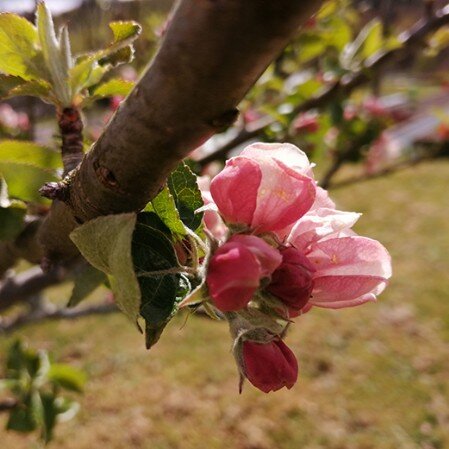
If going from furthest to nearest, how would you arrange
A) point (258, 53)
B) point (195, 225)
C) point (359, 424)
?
1. point (359, 424)
2. point (195, 225)
3. point (258, 53)

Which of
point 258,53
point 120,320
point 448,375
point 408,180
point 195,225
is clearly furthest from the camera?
point 408,180

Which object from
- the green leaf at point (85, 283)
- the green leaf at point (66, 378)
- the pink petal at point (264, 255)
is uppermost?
the pink petal at point (264, 255)

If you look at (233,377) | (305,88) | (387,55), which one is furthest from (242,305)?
(233,377)

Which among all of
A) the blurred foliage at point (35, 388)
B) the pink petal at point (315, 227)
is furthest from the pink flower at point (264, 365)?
the blurred foliage at point (35, 388)

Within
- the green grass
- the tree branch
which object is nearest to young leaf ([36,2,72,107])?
the tree branch

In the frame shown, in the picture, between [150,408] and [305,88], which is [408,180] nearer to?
[150,408]

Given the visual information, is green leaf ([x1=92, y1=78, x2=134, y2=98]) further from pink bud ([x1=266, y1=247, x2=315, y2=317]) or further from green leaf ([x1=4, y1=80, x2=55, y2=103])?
pink bud ([x1=266, y1=247, x2=315, y2=317])

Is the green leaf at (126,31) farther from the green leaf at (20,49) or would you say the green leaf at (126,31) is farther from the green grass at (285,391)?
the green grass at (285,391)
